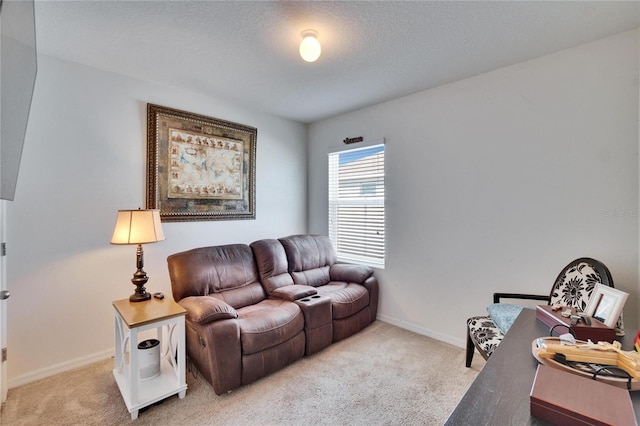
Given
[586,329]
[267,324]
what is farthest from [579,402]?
[267,324]

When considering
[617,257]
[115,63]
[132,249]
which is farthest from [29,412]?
[617,257]

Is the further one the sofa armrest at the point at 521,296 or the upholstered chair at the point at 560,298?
the sofa armrest at the point at 521,296

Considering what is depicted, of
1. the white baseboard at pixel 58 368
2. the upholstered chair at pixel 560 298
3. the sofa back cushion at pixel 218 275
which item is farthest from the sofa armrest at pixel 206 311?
the upholstered chair at pixel 560 298

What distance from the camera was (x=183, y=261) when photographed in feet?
8.21

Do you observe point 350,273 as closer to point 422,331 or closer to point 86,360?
point 422,331

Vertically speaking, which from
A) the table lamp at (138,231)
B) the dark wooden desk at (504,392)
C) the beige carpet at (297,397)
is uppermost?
the table lamp at (138,231)

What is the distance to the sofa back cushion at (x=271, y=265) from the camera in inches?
116

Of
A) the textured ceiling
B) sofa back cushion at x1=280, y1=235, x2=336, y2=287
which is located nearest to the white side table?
sofa back cushion at x1=280, y1=235, x2=336, y2=287

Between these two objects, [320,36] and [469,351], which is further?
[469,351]

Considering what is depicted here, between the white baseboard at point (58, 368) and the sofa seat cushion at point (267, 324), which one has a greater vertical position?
the sofa seat cushion at point (267, 324)

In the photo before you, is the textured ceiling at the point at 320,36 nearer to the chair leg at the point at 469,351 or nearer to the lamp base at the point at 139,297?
the lamp base at the point at 139,297

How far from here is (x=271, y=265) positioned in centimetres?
301

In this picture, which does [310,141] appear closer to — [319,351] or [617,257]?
[319,351]

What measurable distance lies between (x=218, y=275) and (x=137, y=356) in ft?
2.99
